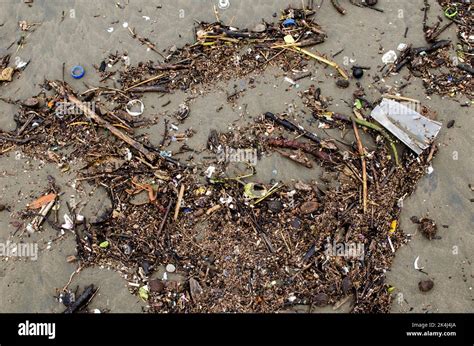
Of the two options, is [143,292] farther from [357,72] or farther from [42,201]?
[357,72]

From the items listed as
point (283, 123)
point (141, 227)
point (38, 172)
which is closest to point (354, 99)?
point (283, 123)

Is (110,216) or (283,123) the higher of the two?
(283,123)
